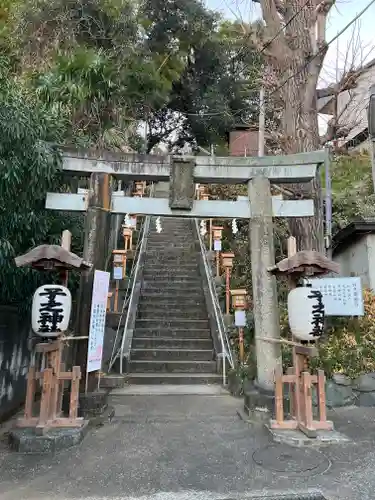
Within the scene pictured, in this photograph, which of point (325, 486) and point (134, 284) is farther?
point (134, 284)

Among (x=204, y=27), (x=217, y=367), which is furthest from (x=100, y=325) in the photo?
(x=204, y=27)

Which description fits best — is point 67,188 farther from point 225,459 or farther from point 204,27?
point 204,27

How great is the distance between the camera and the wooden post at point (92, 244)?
5.98 m

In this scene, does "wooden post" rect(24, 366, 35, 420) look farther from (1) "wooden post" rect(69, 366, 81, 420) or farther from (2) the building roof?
(2) the building roof

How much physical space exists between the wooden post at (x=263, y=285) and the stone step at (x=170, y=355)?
8.92ft

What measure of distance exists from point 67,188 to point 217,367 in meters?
5.08

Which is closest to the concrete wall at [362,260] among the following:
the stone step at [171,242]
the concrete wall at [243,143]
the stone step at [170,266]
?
the stone step at [170,266]

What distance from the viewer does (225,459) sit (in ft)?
14.6

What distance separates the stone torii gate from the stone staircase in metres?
2.77

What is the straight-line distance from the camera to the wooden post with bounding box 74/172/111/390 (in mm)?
5980

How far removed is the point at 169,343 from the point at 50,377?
13.9ft

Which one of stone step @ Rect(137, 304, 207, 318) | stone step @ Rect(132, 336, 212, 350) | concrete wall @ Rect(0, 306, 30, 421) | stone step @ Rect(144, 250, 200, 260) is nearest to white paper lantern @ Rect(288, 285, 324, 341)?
stone step @ Rect(132, 336, 212, 350)

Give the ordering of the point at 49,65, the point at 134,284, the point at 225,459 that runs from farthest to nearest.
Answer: the point at 134,284, the point at 49,65, the point at 225,459

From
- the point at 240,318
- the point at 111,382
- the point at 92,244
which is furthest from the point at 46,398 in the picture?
the point at 240,318
